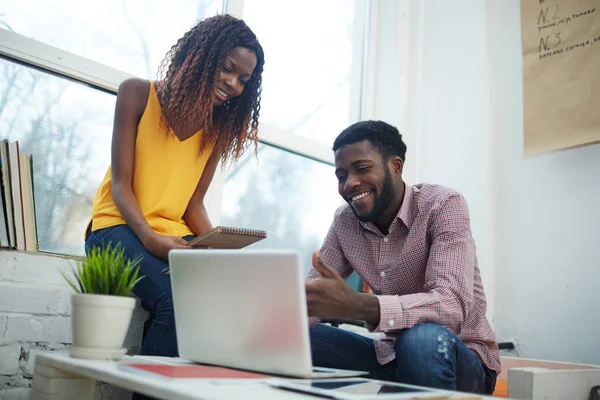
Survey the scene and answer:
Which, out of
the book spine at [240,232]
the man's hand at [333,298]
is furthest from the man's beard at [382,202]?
the man's hand at [333,298]

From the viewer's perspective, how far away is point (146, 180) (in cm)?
151

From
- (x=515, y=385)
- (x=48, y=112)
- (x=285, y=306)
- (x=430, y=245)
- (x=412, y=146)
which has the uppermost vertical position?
(x=412, y=146)

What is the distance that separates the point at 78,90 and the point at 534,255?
1.65 m

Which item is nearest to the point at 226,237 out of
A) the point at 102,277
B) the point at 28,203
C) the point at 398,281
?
the point at 102,277

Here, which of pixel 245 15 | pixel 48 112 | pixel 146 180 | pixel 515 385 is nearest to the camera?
pixel 515 385

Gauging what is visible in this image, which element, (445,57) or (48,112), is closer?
(48,112)

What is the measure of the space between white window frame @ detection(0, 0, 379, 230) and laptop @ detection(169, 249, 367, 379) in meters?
0.91

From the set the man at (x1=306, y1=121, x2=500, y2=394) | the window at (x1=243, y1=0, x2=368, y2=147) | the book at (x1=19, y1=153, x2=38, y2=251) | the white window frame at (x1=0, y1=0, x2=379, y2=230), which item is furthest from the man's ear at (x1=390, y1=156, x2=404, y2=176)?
the book at (x1=19, y1=153, x2=38, y2=251)

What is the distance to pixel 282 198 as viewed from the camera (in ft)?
7.38

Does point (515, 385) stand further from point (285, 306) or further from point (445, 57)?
point (445, 57)

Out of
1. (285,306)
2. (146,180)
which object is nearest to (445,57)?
(146,180)

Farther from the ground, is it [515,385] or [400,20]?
[400,20]

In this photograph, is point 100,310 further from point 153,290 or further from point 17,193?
point 17,193

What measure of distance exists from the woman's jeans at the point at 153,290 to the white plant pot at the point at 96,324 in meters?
0.32
